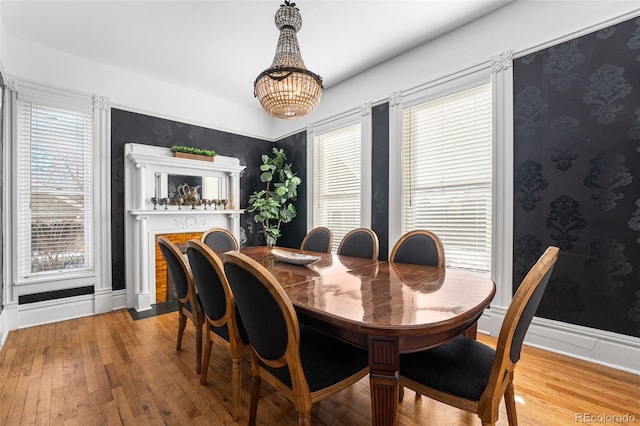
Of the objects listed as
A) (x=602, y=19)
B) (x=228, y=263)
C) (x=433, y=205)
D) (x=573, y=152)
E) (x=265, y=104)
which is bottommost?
(x=228, y=263)

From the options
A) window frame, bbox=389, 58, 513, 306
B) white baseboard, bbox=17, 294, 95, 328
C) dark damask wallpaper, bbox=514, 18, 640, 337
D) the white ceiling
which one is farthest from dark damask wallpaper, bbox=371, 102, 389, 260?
white baseboard, bbox=17, 294, 95, 328

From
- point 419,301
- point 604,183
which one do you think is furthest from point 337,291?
point 604,183

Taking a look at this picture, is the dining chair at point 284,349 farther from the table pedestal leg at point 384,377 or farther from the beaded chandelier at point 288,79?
the beaded chandelier at point 288,79

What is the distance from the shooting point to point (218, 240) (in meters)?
3.05

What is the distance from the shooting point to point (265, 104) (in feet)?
6.97

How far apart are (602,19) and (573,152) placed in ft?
3.15

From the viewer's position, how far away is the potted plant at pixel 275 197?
14.6 feet

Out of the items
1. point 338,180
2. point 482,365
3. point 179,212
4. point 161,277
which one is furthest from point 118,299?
point 482,365

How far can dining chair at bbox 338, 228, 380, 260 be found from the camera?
2.59 m

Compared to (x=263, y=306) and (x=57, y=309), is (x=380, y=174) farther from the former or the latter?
(x=57, y=309)

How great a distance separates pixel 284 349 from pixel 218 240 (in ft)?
7.08

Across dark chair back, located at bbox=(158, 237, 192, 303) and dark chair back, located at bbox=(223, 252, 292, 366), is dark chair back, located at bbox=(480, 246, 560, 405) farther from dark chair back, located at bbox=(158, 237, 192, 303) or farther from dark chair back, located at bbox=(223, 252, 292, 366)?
dark chair back, located at bbox=(158, 237, 192, 303)

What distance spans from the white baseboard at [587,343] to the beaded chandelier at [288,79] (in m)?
2.48

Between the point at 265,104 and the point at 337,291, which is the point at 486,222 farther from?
the point at 265,104
